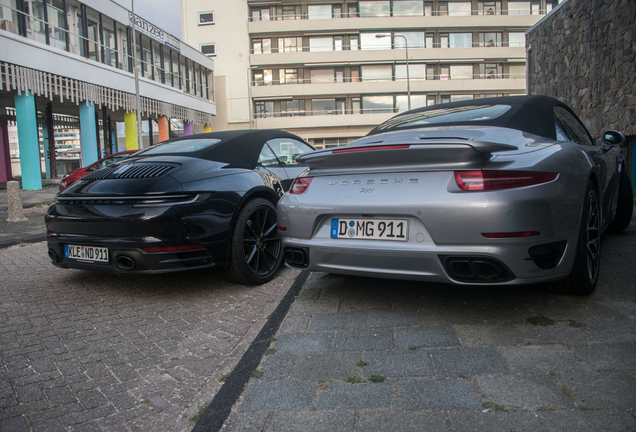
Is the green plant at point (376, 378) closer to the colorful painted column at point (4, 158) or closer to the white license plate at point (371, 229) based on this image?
the white license plate at point (371, 229)

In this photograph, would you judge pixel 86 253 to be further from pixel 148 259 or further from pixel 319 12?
pixel 319 12

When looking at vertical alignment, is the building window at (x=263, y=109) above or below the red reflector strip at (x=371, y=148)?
above

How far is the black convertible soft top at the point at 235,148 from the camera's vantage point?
13.1 ft

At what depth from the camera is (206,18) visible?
143ft

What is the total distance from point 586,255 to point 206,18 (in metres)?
46.3

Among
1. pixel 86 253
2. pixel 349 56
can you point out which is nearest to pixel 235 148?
pixel 86 253

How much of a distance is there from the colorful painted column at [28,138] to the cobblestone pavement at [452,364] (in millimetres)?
17359

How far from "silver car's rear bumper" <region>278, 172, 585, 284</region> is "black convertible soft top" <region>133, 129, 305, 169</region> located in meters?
1.32

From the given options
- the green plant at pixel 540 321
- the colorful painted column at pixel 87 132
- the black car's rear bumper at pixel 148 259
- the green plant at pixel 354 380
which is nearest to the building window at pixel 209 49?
the colorful painted column at pixel 87 132

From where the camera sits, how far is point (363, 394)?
204 centimetres

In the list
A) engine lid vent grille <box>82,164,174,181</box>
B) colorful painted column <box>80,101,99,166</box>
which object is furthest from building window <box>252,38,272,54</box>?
engine lid vent grille <box>82,164,174,181</box>

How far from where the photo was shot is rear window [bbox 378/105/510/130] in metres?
3.48

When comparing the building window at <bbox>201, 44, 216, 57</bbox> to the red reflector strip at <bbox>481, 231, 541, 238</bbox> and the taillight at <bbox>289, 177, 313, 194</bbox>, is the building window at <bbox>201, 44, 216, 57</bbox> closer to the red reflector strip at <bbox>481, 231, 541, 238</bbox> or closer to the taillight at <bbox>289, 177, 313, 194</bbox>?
the taillight at <bbox>289, 177, 313, 194</bbox>

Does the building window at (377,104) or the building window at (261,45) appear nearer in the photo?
the building window at (377,104)
